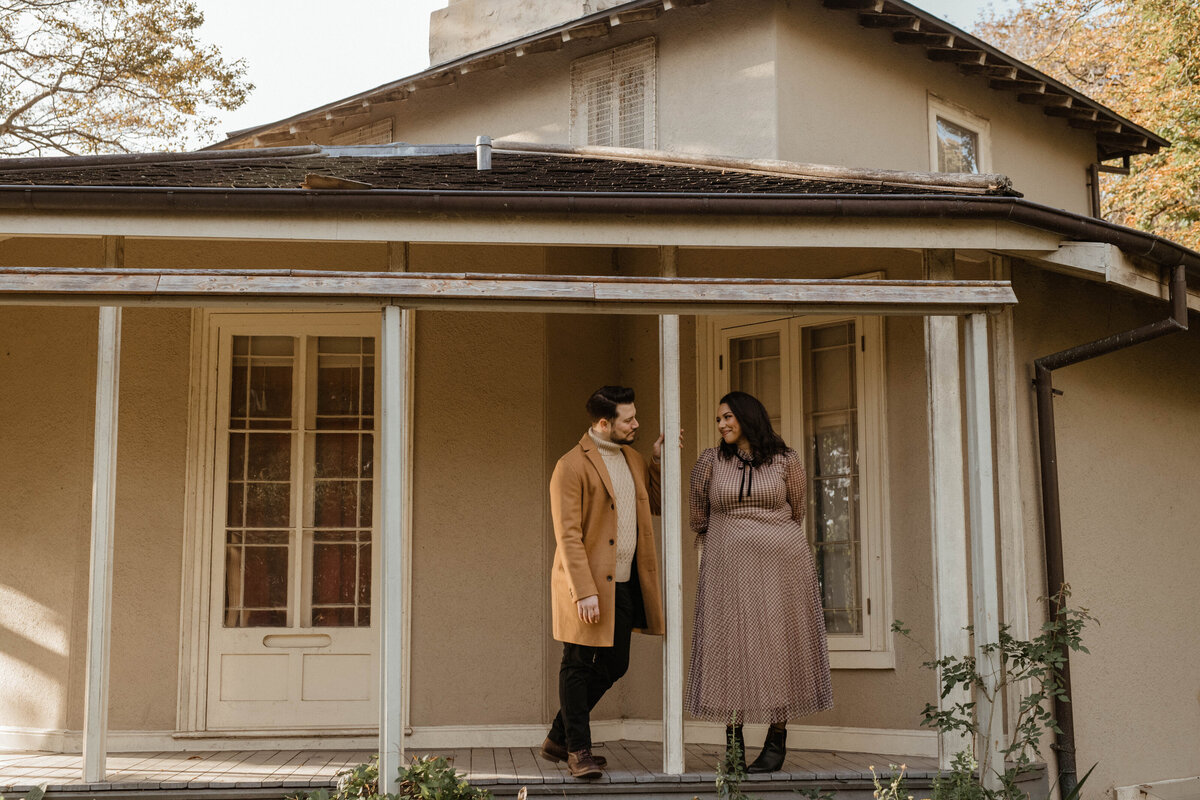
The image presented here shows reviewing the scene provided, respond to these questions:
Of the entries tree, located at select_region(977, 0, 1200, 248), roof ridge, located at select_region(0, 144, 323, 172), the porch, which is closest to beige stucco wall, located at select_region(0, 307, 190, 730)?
the porch

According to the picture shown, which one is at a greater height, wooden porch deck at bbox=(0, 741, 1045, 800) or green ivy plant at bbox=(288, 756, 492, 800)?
green ivy plant at bbox=(288, 756, 492, 800)

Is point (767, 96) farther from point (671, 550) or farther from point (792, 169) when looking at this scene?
point (671, 550)

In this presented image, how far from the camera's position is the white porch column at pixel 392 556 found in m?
5.20

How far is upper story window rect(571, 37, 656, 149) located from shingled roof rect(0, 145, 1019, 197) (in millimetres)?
1117

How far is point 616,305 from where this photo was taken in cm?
553

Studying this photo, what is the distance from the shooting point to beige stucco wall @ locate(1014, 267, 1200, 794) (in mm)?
6949

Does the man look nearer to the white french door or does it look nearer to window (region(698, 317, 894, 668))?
window (region(698, 317, 894, 668))

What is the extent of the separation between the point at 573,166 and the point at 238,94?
13.7 meters

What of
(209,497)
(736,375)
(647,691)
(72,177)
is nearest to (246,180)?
(72,177)

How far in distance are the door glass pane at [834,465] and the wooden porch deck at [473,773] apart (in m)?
0.85

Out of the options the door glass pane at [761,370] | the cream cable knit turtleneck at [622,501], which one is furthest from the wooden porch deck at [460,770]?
the door glass pane at [761,370]

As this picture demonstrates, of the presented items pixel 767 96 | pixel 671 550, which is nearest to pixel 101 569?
pixel 671 550

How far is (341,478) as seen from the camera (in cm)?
728

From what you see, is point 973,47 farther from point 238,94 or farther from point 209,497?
point 238,94
